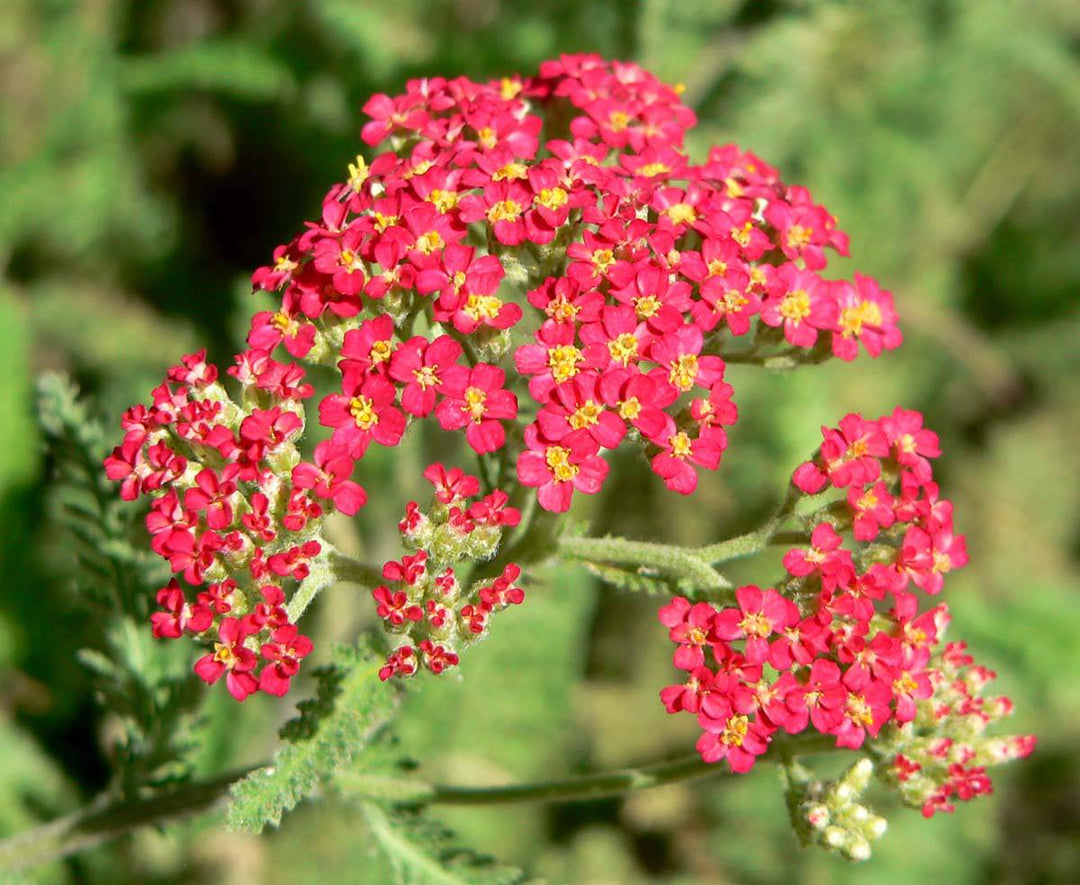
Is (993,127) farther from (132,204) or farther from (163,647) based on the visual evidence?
(163,647)

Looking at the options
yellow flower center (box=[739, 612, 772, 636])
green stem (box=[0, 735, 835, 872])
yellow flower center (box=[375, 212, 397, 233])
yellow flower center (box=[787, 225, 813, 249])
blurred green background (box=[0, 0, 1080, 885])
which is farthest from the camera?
blurred green background (box=[0, 0, 1080, 885])

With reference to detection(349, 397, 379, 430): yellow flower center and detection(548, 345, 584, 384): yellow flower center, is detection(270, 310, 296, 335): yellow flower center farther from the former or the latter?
detection(548, 345, 584, 384): yellow flower center

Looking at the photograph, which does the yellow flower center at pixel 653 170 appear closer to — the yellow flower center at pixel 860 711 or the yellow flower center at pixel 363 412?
the yellow flower center at pixel 363 412

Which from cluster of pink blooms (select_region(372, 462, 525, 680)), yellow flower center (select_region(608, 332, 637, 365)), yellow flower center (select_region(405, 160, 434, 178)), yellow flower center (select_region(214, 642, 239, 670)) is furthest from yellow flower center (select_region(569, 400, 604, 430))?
yellow flower center (select_region(214, 642, 239, 670))

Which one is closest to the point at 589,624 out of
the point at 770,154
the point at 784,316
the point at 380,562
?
the point at 380,562

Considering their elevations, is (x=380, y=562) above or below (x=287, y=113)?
below

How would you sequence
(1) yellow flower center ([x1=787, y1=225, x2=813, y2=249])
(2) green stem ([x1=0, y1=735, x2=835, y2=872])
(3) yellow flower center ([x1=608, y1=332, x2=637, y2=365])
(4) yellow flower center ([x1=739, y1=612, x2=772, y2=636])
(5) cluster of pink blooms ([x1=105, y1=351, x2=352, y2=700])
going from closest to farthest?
(5) cluster of pink blooms ([x1=105, y1=351, x2=352, y2=700]), (4) yellow flower center ([x1=739, y1=612, x2=772, y2=636]), (3) yellow flower center ([x1=608, y1=332, x2=637, y2=365]), (2) green stem ([x1=0, y1=735, x2=835, y2=872]), (1) yellow flower center ([x1=787, y1=225, x2=813, y2=249])

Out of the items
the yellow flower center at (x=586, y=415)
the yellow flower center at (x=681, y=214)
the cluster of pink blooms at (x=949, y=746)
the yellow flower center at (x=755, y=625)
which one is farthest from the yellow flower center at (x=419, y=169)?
the cluster of pink blooms at (x=949, y=746)
